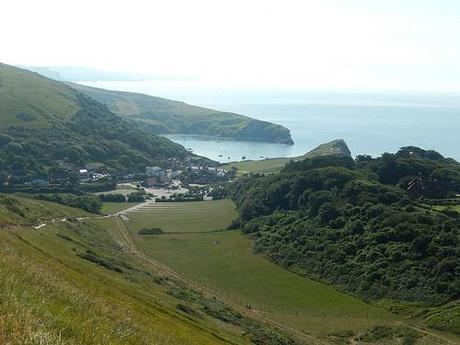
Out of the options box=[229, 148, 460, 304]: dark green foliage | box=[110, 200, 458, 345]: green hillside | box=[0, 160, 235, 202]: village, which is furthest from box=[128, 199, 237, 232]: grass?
box=[0, 160, 235, 202]: village

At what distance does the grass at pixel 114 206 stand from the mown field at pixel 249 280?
46.0 feet

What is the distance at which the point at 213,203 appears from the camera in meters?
147

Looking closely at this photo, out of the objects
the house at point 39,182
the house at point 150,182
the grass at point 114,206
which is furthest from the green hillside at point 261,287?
the house at point 150,182

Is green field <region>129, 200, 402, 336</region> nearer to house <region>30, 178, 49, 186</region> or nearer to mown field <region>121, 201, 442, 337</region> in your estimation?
mown field <region>121, 201, 442, 337</region>

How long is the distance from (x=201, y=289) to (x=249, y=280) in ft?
36.8

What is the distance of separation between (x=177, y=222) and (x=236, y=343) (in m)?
82.3

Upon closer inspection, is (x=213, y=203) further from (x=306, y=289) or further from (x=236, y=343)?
(x=236, y=343)

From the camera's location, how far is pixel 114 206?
140875 millimetres

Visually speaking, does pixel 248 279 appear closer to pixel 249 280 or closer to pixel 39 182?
pixel 249 280

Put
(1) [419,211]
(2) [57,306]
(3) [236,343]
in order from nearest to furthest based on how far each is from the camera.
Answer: (2) [57,306]
(3) [236,343]
(1) [419,211]

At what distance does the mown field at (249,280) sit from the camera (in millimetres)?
62156

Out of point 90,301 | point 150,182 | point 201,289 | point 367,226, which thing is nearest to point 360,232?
point 367,226

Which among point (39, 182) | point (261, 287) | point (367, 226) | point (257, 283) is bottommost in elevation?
point (39, 182)

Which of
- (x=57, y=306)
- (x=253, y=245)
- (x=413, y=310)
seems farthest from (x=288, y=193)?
(x=57, y=306)
